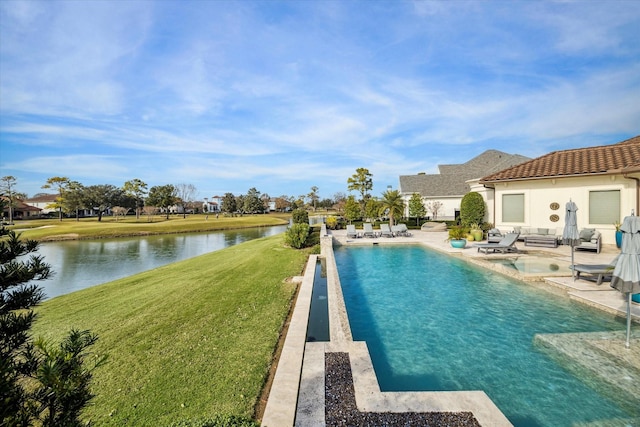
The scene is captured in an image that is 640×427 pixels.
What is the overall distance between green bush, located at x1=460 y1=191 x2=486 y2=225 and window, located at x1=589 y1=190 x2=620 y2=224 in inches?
Answer: 234

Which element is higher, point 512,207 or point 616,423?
point 512,207

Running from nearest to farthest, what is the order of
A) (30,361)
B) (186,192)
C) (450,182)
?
(30,361), (450,182), (186,192)

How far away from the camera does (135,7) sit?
9453 millimetres

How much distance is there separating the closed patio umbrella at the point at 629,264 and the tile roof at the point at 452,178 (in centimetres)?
2798

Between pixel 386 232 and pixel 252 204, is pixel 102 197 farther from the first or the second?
pixel 386 232

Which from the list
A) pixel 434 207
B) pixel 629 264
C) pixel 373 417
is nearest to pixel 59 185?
pixel 434 207

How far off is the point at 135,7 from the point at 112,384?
11.3m

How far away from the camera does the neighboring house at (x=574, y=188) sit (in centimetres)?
1226

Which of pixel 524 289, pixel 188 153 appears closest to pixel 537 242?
pixel 524 289

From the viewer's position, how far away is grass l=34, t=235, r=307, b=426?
3521 mm

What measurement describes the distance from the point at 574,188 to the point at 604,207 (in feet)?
4.49

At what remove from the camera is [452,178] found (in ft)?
108

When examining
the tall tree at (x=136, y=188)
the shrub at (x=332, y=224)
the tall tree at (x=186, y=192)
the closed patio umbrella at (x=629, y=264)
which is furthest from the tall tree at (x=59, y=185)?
the closed patio umbrella at (x=629, y=264)

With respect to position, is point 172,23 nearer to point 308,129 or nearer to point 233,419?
point 233,419
